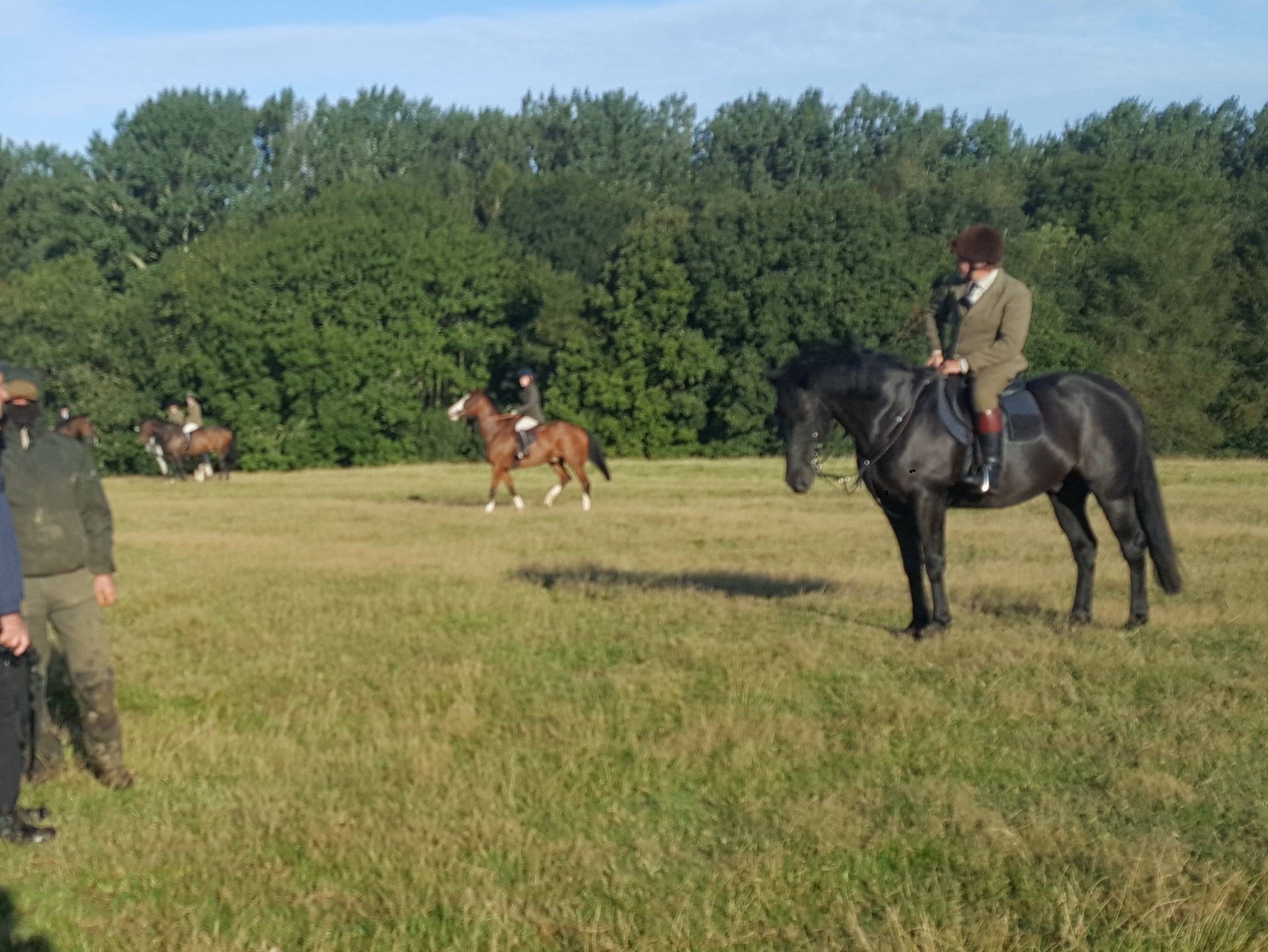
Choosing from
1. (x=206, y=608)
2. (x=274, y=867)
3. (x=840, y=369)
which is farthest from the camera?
(x=206, y=608)

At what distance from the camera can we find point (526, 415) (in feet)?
99.1

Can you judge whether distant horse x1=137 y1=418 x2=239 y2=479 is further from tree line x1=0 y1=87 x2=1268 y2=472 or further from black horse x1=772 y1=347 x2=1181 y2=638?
black horse x1=772 y1=347 x2=1181 y2=638

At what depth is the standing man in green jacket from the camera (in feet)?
24.5

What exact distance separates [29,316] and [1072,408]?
6654cm

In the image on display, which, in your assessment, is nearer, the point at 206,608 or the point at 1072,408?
the point at 1072,408

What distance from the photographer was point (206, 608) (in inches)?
578

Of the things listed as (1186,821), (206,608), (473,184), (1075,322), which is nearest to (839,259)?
(1075,322)

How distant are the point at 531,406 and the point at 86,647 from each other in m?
22.8

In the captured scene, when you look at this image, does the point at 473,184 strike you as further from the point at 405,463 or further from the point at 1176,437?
the point at 1176,437

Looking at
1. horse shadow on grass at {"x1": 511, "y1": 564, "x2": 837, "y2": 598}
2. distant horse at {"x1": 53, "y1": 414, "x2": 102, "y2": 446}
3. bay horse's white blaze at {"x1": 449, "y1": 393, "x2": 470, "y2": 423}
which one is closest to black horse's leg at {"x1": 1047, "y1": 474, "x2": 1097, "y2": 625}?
horse shadow on grass at {"x1": 511, "y1": 564, "x2": 837, "y2": 598}

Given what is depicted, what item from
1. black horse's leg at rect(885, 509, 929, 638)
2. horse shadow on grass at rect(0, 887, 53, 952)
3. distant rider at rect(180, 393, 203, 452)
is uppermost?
black horse's leg at rect(885, 509, 929, 638)

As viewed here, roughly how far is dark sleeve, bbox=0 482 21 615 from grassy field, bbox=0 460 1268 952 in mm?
1198

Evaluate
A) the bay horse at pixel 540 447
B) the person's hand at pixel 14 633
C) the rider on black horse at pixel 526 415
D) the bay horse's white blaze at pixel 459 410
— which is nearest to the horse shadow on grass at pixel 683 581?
the person's hand at pixel 14 633

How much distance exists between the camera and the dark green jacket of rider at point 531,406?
30266mm
